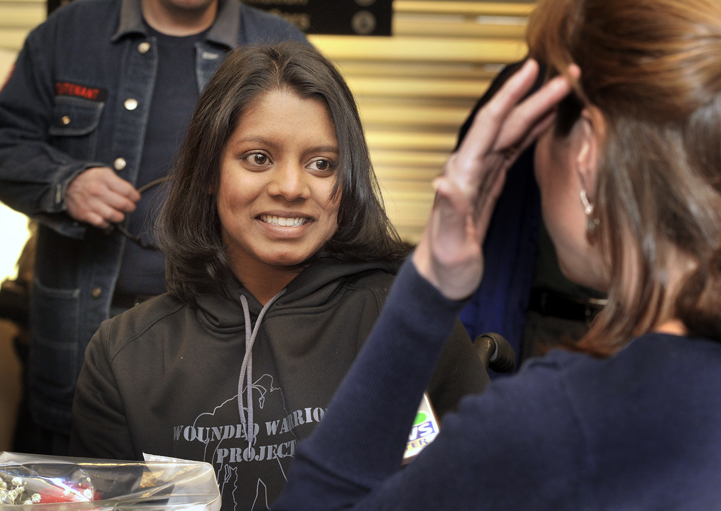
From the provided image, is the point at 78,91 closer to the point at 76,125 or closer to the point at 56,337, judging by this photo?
the point at 76,125

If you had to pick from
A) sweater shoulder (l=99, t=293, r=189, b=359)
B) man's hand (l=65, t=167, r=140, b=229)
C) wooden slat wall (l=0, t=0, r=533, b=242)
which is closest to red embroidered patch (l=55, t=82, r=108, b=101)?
man's hand (l=65, t=167, r=140, b=229)

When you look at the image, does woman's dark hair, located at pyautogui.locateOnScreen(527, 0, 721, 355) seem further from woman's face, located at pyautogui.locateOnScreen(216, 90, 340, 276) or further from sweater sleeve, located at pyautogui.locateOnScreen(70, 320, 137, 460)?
sweater sleeve, located at pyautogui.locateOnScreen(70, 320, 137, 460)

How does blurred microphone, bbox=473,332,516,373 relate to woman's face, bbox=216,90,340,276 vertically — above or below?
below

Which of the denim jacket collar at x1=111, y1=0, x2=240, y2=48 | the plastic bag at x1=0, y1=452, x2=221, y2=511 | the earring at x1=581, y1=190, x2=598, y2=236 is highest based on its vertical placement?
the denim jacket collar at x1=111, y1=0, x2=240, y2=48

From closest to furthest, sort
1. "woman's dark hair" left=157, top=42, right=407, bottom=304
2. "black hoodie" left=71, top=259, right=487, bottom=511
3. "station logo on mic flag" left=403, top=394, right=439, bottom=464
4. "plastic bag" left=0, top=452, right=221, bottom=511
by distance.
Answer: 1. "plastic bag" left=0, top=452, right=221, bottom=511
2. "station logo on mic flag" left=403, top=394, right=439, bottom=464
3. "black hoodie" left=71, top=259, right=487, bottom=511
4. "woman's dark hair" left=157, top=42, right=407, bottom=304

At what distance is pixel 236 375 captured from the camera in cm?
145

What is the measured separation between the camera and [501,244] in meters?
2.47

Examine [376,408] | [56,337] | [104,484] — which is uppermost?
[376,408]

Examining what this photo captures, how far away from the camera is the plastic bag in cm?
106

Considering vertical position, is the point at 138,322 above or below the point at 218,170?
below

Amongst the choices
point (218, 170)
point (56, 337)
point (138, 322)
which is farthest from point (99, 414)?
point (56, 337)

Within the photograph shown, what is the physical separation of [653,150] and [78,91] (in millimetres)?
1737

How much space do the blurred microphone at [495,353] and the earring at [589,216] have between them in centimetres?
62

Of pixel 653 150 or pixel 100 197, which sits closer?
pixel 653 150
